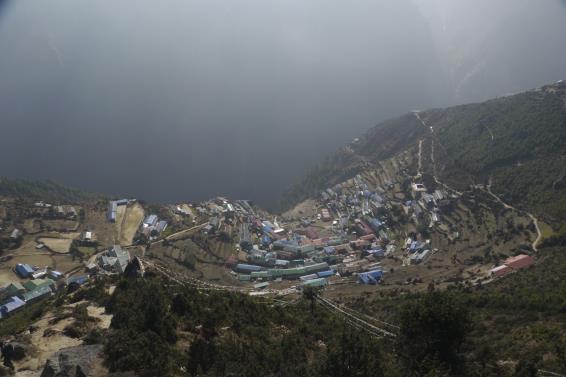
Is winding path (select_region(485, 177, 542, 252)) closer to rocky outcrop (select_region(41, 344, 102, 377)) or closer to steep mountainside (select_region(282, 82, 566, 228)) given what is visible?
steep mountainside (select_region(282, 82, 566, 228))

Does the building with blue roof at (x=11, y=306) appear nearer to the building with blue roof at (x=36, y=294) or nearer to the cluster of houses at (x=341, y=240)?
the building with blue roof at (x=36, y=294)

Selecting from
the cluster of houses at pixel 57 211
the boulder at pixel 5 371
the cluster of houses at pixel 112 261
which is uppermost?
the cluster of houses at pixel 57 211

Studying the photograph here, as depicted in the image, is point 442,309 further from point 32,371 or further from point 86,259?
point 86,259

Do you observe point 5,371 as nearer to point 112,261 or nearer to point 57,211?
point 112,261

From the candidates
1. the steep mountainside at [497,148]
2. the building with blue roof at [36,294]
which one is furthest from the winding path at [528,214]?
the building with blue roof at [36,294]

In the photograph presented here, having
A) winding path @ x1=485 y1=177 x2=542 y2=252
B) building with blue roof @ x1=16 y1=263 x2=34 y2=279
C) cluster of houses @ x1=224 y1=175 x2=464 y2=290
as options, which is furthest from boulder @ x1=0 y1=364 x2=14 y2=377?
winding path @ x1=485 y1=177 x2=542 y2=252

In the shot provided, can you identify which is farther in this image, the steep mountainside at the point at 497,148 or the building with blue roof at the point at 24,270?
the steep mountainside at the point at 497,148

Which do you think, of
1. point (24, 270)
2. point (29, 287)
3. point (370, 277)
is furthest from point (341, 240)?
point (24, 270)

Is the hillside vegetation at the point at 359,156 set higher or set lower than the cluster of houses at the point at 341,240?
higher
